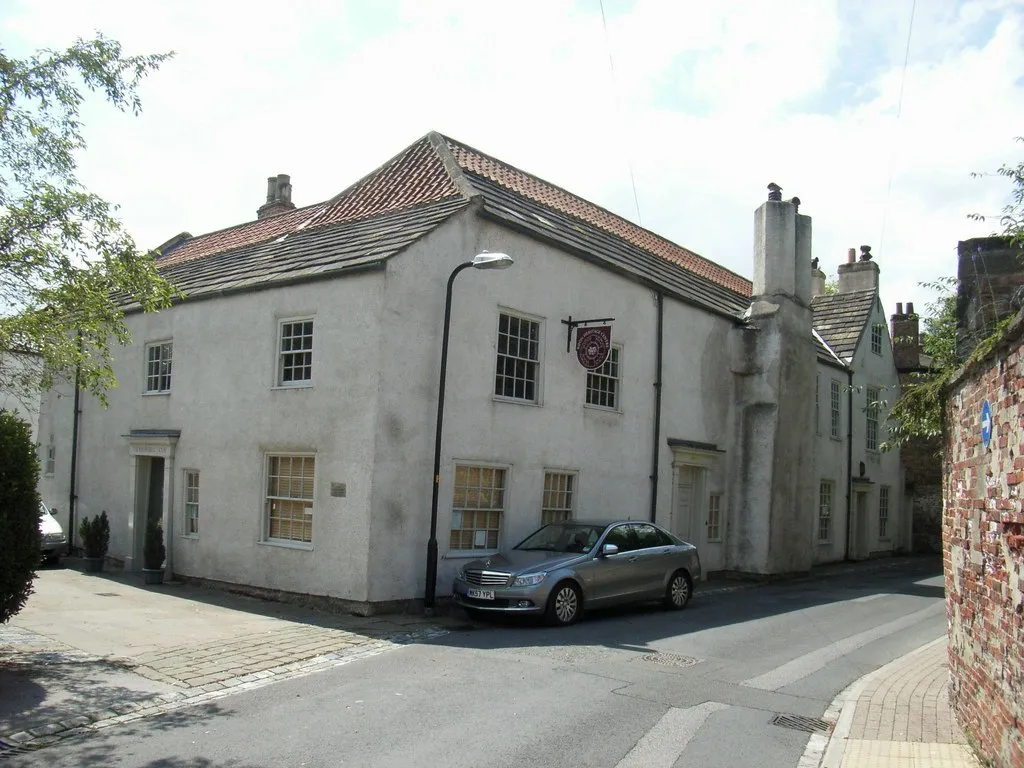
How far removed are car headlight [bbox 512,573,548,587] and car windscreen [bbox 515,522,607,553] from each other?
1183 millimetres

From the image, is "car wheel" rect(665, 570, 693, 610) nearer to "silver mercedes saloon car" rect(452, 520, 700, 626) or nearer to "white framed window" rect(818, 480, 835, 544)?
"silver mercedes saloon car" rect(452, 520, 700, 626)

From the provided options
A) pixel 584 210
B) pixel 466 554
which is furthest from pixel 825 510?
pixel 466 554

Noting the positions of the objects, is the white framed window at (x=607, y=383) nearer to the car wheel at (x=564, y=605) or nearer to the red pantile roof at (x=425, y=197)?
the red pantile roof at (x=425, y=197)

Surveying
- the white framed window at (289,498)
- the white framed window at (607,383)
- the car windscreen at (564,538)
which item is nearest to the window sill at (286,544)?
the white framed window at (289,498)

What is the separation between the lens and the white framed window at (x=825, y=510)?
2623cm

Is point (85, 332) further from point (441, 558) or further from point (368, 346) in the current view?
point (441, 558)

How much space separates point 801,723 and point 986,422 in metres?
3.58

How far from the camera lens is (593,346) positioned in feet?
53.5

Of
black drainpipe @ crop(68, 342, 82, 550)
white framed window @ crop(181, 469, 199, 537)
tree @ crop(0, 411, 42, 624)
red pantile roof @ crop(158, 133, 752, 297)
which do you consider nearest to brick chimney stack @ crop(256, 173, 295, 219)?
red pantile roof @ crop(158, 133, 752, 297)

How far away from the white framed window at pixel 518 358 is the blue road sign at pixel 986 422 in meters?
9.73

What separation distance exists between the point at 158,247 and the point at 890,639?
2262 centimetres

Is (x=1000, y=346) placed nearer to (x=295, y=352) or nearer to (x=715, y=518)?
(x=295, y=352)

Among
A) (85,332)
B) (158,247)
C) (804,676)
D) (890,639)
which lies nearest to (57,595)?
(85,332)

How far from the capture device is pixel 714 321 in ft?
69.8
